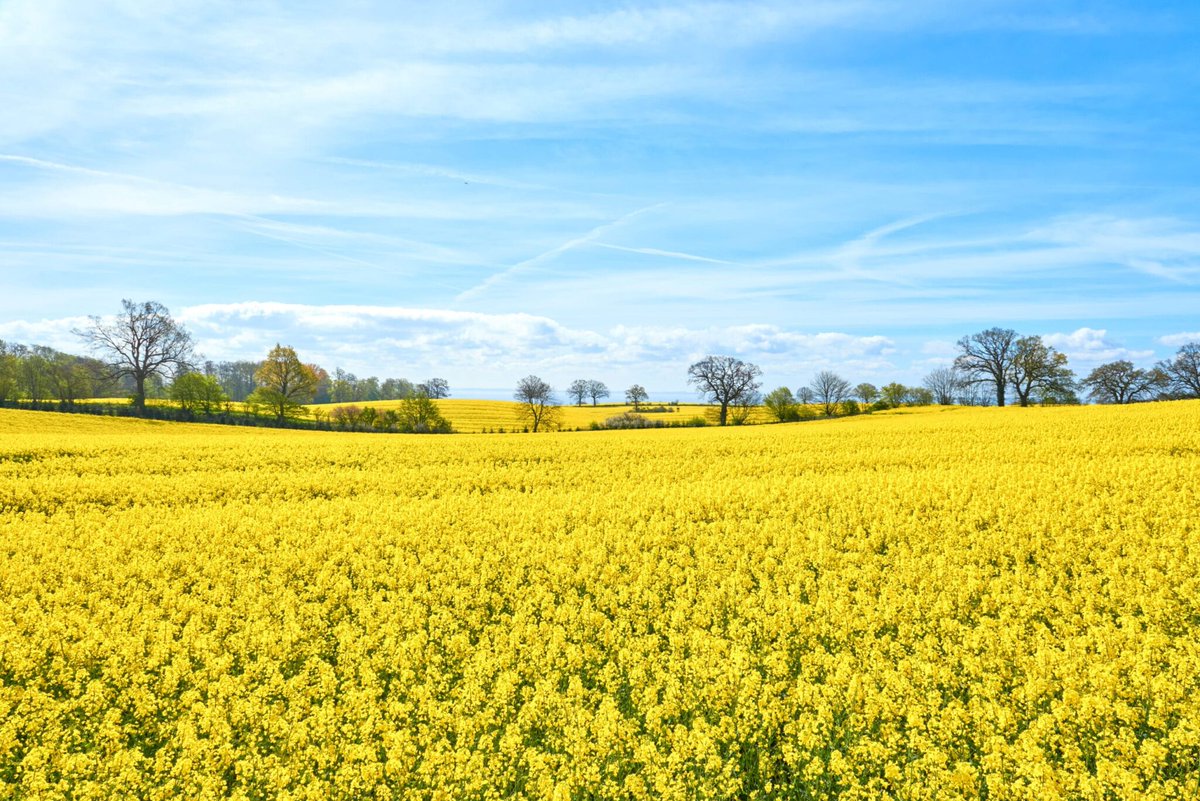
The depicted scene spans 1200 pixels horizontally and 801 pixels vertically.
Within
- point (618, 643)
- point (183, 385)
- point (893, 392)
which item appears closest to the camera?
point (618, 643)

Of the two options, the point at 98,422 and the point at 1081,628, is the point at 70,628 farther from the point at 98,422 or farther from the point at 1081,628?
the point at 98,422

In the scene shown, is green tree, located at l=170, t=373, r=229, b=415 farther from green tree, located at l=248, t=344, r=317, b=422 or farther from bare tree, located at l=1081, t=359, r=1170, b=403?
bare tree, located at l=1081, t=359, r=1170, b=403

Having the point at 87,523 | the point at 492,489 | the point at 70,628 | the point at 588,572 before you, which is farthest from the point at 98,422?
the point at 588,572

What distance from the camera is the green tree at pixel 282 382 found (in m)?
65.6

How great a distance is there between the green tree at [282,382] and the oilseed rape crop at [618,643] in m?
50.7

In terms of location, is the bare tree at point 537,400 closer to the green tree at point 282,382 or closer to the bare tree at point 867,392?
the green tree at point 282,382

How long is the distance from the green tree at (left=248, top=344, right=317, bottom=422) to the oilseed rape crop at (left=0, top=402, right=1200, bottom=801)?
5071 cm

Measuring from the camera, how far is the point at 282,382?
66812mm

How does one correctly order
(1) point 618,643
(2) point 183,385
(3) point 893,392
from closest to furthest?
(1) point 618,643 < (2) point 183,385 < (3) point 893,392

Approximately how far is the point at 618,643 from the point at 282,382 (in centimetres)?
6920

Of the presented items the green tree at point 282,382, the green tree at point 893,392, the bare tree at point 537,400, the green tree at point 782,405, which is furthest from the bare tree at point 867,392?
the green tree at point 282,382

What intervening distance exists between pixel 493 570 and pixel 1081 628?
9701mm

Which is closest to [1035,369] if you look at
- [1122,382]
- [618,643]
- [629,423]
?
[1122,382]

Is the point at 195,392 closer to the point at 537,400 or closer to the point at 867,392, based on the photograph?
the point at 537,400
